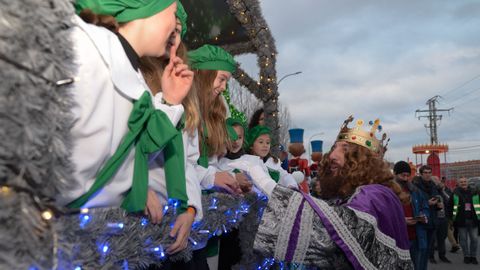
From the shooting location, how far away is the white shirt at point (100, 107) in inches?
45.7

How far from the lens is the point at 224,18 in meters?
6.13

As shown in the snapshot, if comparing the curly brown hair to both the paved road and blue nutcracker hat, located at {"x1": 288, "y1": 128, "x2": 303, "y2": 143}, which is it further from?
the paved road

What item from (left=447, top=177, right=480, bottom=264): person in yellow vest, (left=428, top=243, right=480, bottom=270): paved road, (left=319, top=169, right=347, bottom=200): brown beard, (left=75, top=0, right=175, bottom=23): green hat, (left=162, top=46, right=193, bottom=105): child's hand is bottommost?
(left=428, top=243, right=480, bottom=270): paved road

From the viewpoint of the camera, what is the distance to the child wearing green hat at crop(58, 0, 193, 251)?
1.18 m

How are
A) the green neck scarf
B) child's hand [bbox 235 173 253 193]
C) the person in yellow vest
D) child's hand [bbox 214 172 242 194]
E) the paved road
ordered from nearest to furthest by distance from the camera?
the green neck scarf
child's hand [bbox 214 172 242 194]
child's hand [bbox 235 173 253 193]
the paved road
the person in yellow vest

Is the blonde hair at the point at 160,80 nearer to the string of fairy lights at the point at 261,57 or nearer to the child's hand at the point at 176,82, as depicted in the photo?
the child's hand at the point at 176,82

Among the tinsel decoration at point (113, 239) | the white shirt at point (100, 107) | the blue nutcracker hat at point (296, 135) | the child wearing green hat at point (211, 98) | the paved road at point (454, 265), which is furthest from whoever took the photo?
the paved road at point (454, 265)

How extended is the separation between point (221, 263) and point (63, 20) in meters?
2.68

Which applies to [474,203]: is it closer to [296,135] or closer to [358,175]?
[296,135]

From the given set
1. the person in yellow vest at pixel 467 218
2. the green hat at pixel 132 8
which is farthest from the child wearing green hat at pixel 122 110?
the person in yellow vest at pixel 467 218

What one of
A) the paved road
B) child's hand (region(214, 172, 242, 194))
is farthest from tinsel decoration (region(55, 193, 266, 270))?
the paved road

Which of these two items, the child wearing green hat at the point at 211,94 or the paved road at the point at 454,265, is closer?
the child wearing green hat at the point at 211,94

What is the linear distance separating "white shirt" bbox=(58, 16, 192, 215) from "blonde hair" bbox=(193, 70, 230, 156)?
1494 millimetres

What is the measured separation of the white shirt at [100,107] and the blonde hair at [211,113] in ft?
4.90
